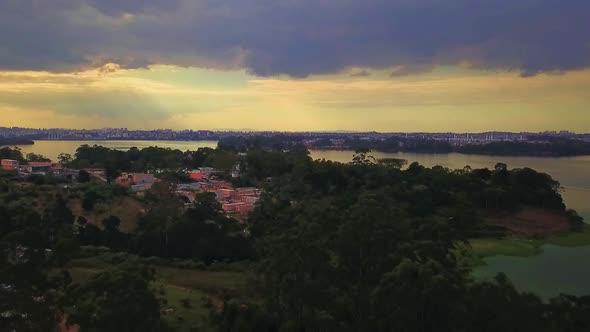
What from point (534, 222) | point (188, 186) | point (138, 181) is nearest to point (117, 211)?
point (188, 186)

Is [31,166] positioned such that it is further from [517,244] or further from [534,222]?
[534,222]

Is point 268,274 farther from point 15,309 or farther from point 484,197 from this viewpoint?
point 484,197

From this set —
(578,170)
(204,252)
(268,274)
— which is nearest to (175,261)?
(204,252)

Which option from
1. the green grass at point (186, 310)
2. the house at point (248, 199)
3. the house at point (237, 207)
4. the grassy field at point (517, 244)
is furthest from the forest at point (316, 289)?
the house at point (248, 199)

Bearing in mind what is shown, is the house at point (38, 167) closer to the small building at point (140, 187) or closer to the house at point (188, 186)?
the small building at point (140, 187)

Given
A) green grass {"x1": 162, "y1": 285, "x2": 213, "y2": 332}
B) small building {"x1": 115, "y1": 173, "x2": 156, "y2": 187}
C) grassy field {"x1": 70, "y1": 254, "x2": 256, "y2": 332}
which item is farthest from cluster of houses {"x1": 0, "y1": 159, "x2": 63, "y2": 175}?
green grass {"x1": 162, "y1": 285, "x2": 213, "y2": 332}

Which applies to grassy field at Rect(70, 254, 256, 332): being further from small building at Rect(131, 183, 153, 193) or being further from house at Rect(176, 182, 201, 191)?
house at Rect(176, 182, 201, 191)
